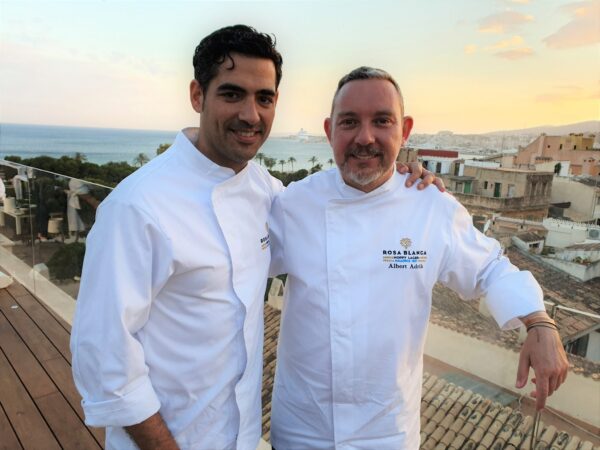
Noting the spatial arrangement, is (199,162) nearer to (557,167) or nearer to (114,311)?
(114,311)

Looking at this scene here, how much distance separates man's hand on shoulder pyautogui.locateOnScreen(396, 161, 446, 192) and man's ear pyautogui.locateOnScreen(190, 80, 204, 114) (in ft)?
2.15

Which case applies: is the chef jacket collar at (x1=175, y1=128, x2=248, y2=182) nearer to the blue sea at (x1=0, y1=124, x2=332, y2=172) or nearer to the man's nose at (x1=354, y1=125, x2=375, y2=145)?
the man's nose at (x1=354, y1=125, x2=375, y2=145)

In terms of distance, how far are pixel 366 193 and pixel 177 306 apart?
2.14 ft

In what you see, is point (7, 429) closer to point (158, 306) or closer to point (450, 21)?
point (158, 306)

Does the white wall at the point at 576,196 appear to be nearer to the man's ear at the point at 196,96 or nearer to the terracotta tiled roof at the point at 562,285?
the terracotta tiled roof at the point at 562,285

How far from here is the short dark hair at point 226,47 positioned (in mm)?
1246

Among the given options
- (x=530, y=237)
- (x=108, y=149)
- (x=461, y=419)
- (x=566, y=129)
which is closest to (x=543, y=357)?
(x=461, y=419)

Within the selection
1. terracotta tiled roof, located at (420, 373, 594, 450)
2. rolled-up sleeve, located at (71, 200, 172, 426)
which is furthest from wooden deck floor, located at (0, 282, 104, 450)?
terracotta tiled roof, located at (420, 373, 594, 450)

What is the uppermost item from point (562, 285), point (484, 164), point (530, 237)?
point (484, 164)

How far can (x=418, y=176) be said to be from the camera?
4.96 feet

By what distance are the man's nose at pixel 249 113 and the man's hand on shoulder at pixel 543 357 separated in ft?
2.93

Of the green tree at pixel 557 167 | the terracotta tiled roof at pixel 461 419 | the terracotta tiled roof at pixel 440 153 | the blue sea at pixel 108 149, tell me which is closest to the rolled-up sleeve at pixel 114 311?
the terracotta tiled roof at pixel 461 419

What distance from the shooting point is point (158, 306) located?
1.18m

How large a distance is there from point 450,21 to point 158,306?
62933 mm
